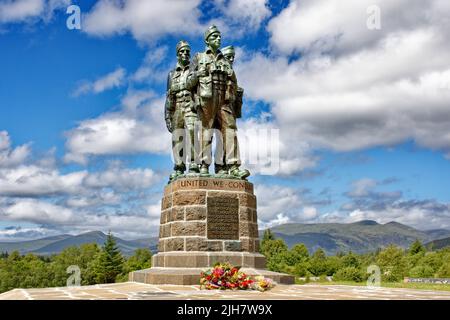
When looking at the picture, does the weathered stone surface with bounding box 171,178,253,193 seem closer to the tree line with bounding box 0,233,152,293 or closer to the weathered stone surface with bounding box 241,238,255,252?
the weathered stone surface with bounding box 241,238,255,252

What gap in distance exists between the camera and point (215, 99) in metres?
13.1

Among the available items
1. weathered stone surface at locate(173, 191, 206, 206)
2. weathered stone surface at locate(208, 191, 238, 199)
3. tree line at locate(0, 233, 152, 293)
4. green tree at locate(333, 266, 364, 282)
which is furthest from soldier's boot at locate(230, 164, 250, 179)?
tree line at locate(0, 233, 152, 293)

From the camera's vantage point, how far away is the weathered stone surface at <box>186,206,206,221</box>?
1214 cm

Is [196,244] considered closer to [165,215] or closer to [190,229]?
[190,229]

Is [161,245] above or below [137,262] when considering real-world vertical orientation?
above

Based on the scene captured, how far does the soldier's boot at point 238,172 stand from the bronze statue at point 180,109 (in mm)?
1235

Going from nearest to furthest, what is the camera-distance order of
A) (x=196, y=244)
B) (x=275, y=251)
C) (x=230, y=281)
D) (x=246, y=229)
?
(x=230, y=281), (x=196, y=244), (x=246, y=229), (x=275, y=251)

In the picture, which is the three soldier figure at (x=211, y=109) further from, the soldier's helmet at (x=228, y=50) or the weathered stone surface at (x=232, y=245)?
the weathered stone surface at (x=232, y=245)

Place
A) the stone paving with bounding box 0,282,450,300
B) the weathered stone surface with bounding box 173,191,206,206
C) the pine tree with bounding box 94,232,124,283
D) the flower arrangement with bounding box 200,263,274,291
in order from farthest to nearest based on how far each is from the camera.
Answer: the pine tree with bounding box 94,232,124,283 → the weathered stone surface with bounding box 173,191,206,206 → the flower arrangement with bounding box 200,263,274,291 → the stone paving with bounding box 0,282,450,300

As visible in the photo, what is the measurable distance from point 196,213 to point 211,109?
9.05 ft

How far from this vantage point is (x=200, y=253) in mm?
11805

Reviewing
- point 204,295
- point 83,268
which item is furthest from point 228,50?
point 83,268
